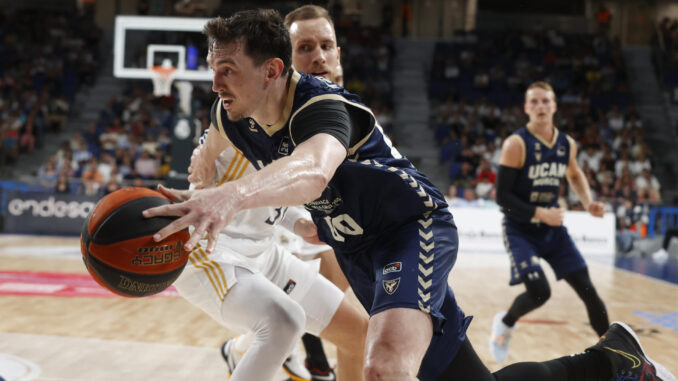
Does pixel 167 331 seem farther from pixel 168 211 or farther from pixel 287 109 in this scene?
pixel 168 211

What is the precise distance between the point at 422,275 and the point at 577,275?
8.64 feet

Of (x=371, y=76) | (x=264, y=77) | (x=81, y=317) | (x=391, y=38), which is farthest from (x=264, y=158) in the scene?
(x=391, y=38)

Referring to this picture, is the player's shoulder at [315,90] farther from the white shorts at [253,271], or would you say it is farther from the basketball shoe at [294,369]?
the basketball shoe at [294,369]

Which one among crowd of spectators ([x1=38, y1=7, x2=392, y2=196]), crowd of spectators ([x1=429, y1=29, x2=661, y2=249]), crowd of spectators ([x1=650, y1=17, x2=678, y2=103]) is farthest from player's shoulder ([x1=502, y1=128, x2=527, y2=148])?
crowd of spectators ([x1=650, y1=17, x2=678, y2=103])

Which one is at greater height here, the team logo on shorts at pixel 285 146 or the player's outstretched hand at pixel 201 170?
the team logo on shorts at pixel 285 146

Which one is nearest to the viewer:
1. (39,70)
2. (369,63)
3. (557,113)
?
(557,113)

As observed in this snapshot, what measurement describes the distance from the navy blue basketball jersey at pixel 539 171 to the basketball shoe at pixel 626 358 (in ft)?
5.69

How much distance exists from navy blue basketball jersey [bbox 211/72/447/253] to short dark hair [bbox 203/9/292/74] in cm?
15

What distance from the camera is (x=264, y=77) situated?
2.12 metres

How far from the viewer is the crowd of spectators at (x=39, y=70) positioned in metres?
17.2

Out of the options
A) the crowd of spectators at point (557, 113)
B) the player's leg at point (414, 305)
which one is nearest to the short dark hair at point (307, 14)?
the player's leg at point (414, 305)

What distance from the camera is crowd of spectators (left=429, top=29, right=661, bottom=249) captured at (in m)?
14.1

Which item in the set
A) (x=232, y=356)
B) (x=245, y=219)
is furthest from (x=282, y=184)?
(x=232, y=356)

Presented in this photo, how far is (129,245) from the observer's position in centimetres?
184
